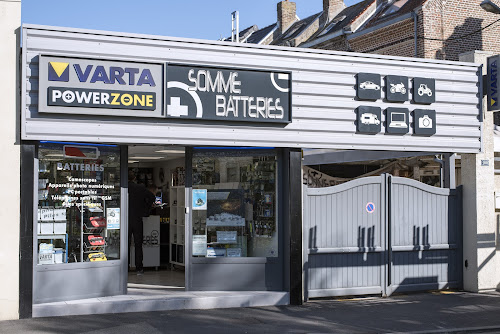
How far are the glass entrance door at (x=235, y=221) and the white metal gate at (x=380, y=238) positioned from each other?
602mm

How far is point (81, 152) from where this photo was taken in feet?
32.7

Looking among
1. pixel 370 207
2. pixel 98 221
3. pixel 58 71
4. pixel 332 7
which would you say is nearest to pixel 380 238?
pixel 370 207

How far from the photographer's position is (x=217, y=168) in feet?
35.4

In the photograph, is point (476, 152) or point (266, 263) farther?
point (476, 152)

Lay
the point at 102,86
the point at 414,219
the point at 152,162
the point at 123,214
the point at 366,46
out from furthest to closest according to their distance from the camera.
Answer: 1. the point at 366,46
2. the point at 152,162
3. the point at 414,219
4. the point at 123,214
5. the point at 102,86

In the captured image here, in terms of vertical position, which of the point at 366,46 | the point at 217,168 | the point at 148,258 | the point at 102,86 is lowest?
the point at 148,258

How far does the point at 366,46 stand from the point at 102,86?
54.8 feet

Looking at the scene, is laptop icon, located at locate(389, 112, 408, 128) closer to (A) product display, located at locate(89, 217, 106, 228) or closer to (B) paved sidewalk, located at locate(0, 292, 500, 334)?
(B) paved sidewalk, located at locate(0, 292, 500, 334)

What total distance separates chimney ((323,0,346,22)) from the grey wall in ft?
61.2

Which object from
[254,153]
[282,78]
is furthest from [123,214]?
[282,78]

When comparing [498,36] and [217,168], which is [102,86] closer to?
[217,168]

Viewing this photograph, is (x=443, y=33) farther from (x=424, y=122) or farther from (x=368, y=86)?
(x=368, y=86)

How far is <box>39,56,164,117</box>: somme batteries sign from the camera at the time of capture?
9.22 m

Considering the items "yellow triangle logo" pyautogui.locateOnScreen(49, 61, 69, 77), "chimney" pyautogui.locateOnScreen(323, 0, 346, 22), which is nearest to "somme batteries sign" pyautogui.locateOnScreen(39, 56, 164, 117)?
"yellow triangle logo" pyautogui.locateOnScreen(49, 61, 69, 77)
